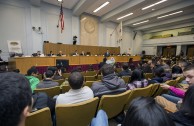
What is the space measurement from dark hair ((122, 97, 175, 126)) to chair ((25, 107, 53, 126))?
34.8 inches

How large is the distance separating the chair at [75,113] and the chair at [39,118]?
4.6 inches

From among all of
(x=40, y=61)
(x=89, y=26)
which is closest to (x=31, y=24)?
(x=40, y=61)

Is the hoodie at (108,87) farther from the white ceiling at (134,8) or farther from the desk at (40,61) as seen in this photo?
the white ceiling at (134,8)

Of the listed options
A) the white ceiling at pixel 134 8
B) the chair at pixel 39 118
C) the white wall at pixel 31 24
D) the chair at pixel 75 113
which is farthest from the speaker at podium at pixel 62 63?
the chair at pixel 39 118

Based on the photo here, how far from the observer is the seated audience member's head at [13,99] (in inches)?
19.7


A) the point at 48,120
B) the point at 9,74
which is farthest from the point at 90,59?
the point at 9,74

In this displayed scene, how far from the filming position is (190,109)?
3.05 feet

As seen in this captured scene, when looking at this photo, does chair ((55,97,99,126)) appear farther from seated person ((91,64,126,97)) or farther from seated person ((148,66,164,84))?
seated person ((148,66,164,84))

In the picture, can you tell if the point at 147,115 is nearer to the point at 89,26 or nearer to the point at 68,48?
the point at 68,48

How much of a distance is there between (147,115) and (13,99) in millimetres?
599

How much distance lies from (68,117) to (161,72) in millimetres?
2387

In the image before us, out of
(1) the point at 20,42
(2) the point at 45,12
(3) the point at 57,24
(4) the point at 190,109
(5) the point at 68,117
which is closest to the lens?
(4) the point at 190,109

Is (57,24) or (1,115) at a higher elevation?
(57,24)

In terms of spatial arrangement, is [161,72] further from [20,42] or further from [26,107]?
[20,42]
